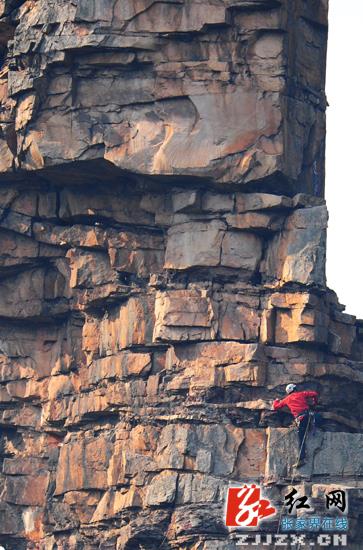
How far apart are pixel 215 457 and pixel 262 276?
5.54m

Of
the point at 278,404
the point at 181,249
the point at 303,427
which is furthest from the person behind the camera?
the point at 181,249

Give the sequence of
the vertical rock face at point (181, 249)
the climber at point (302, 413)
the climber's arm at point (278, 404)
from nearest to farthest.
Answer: the climber at point (302, 413)
the climber's arm at point (278, 404)
the vertical rock face at point (181, 249)

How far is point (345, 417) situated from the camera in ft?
262

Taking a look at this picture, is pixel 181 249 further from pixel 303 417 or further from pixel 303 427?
pixel 303 427

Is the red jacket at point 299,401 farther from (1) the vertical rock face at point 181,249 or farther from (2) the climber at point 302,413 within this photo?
(1) the vertical rock face at point 181,249

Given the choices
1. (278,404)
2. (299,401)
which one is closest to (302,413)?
(299,401)

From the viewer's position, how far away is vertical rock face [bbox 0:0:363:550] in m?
78.4

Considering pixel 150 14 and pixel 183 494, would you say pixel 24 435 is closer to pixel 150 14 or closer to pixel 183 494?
pixel 183 494

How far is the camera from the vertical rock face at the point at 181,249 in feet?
257

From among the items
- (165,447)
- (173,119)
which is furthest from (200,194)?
(165,447)

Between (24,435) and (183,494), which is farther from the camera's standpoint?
(24,435)

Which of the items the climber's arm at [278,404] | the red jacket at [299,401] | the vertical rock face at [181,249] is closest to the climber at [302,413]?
the red jacket at [299,401]

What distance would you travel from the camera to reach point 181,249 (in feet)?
264

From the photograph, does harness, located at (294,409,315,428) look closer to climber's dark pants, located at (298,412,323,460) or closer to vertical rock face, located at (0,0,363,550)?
climber's dark pants, located at (298,412,323,460)
